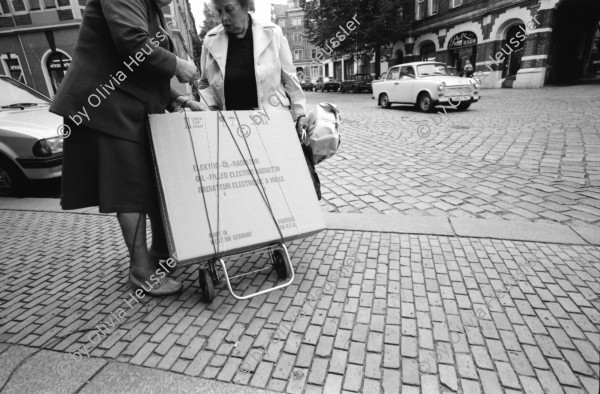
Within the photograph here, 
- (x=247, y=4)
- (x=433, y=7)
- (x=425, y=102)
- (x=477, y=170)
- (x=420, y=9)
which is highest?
(x=420, y=9)

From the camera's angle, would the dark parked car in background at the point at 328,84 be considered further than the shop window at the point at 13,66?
Yes

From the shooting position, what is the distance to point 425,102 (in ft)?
37.7

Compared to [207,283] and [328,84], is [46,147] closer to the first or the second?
[207,283]

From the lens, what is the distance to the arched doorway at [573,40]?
19.3m

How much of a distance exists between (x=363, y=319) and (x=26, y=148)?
4833 mm

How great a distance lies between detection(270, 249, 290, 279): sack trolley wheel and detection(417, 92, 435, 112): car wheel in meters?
10.4

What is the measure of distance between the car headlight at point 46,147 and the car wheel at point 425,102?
10.4 meters

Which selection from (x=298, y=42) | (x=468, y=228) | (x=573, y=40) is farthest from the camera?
(x=298, y=42)

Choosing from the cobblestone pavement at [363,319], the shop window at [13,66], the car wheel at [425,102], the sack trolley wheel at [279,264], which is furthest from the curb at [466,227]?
the shop window at [13,66]

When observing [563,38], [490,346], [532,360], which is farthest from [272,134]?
[563,38]

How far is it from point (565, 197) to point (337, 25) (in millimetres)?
24711
